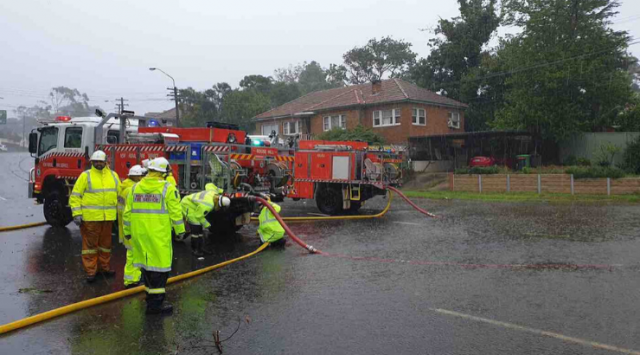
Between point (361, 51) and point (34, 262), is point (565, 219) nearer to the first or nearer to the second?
point (34, 262)

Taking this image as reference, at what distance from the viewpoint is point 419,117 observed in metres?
35.3

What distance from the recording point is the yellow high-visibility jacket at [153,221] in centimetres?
565

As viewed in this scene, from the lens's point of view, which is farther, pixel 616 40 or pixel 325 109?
pixel 325 109

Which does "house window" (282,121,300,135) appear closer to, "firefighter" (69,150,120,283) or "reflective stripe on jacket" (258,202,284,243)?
"reflective stripe on jacket" (258,202,284,243)

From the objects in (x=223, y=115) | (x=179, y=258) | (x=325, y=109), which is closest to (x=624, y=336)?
(x=179, y=258)

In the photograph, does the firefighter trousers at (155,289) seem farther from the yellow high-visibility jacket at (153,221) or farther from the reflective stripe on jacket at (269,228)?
the reflective stripe on jacket at (269,228)

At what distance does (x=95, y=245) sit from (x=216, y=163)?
350cm

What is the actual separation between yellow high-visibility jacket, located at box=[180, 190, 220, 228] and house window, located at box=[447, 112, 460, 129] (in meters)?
32.1

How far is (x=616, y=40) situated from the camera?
25016 mm

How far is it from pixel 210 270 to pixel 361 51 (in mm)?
58223

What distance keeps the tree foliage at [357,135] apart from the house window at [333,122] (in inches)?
93.8

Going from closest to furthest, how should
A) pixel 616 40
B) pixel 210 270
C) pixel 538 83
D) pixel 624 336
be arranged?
pixel 624 336
pixel 210 270
pixel 616 40
pixel 538 83

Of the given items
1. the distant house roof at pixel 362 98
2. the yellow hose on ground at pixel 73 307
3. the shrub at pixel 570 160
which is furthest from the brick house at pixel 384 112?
the yellow hose on ground at pixel 73 307

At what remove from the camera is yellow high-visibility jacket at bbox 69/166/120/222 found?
7086 mm
